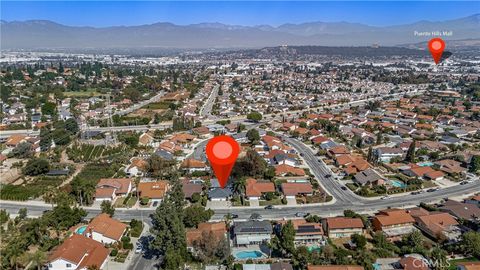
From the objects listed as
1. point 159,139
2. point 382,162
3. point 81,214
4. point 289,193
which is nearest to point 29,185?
point 81,214

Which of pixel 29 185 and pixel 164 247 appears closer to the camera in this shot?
pixel 164 247

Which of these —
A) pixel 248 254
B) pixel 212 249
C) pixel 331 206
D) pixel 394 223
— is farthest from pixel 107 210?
pixel 394 223

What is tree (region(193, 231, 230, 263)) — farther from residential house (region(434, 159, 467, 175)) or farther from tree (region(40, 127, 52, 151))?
tree (region(40, 127, 52, 151))

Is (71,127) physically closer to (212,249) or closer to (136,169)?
(136,169)

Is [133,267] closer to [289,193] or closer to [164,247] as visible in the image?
[164,247]

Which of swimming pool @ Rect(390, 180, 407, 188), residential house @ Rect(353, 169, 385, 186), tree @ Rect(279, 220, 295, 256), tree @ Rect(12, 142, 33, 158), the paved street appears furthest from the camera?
the paved street

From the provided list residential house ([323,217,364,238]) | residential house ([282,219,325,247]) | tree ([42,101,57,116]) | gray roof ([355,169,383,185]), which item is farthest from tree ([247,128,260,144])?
tree ([42,101,57,116])

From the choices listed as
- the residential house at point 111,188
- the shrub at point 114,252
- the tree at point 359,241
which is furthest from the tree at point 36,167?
the tree at point 359,241
